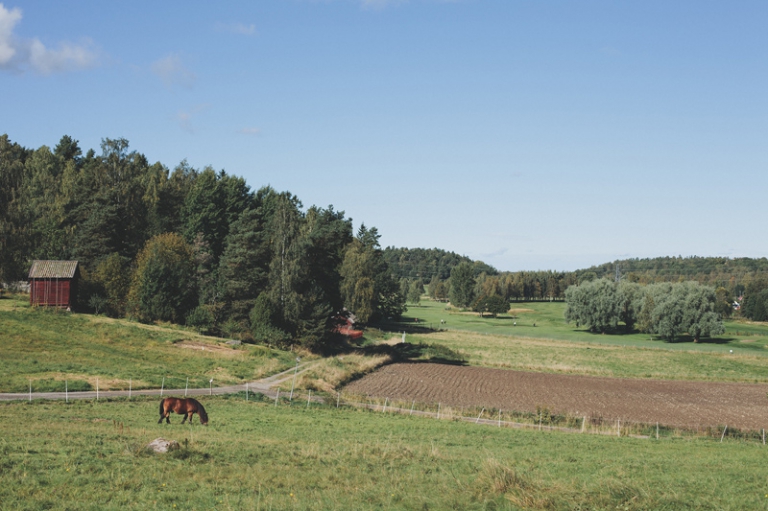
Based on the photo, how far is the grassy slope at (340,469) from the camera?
1409 centimetres

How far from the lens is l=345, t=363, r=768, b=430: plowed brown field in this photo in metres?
40.0

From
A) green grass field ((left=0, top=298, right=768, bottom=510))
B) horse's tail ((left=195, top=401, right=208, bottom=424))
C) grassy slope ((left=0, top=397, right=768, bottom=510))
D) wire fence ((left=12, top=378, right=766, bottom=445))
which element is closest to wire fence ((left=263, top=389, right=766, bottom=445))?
wire fence ((left=12, top=378, right=766, bottom=445))

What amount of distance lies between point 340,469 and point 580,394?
116ft

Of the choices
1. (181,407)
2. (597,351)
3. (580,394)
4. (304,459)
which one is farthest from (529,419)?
(597,351)

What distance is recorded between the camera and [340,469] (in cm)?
1762

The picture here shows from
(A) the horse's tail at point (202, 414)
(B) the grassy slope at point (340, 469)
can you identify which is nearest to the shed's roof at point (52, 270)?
(B) the grassy slope at point (340, 469)

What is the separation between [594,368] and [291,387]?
38.4 m

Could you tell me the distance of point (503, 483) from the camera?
603 inches

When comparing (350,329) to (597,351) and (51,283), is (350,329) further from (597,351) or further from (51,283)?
(51,283)

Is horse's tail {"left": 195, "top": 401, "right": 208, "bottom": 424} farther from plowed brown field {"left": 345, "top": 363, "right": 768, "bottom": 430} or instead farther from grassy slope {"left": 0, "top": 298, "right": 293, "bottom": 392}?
plowed brown field {"left": 345, "top": 363, "right": 768, "bottom": 430}

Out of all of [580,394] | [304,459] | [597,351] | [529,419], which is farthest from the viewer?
[597,351]

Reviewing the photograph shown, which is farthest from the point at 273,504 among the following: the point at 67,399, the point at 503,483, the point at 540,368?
the point at 540,368

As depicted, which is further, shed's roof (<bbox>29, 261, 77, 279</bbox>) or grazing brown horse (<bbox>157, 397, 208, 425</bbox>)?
shed's roof (<bbox>29, 261, 77, 279</bbox>)

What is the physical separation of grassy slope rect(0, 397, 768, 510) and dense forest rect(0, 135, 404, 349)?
1499 inches
